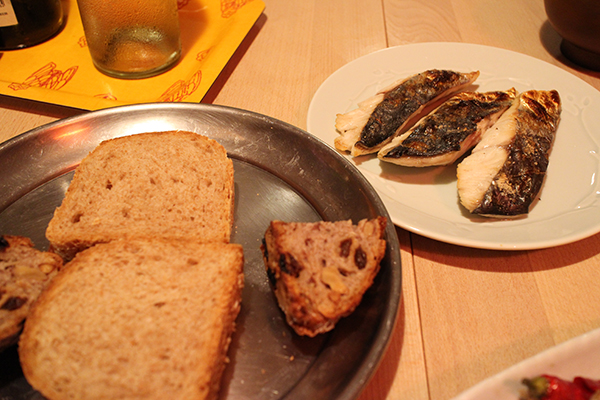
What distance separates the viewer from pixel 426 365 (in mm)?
1176

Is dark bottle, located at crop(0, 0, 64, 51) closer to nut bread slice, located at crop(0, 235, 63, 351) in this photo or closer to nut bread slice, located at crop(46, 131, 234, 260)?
nut bread slice, located at crop(46, 131, 234, 260)

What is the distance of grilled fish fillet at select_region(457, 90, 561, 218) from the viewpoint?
143 centimetres

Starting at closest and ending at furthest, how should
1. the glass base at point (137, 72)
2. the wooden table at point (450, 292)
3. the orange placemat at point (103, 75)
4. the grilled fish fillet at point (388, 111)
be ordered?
the wooden table at point (450, 292), the grilled fish fillet at point (388, 111), the orange placemat at point (103, 75), the glass base at point (137, 72)

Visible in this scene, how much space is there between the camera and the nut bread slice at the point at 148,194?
1.26 meters

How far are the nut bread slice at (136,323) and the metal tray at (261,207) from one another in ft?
0.35

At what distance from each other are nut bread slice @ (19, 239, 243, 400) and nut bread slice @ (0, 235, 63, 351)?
0.04m

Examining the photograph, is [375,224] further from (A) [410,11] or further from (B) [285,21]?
(A) [410,11]

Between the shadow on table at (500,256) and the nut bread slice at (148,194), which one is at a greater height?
the nut bread slice at (148,194)

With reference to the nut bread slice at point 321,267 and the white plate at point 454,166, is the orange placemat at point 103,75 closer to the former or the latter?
the white plate at point 454,166

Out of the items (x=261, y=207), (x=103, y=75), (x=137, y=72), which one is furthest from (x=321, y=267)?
(x=103, y=75)

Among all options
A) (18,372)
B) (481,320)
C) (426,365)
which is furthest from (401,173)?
(18,372)

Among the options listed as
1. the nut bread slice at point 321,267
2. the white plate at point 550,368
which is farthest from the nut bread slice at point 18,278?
the white plate at point 550,368

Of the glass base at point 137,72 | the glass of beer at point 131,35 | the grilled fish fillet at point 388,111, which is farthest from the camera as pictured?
the glass base at point 137,72

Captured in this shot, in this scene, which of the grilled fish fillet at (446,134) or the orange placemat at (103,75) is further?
the orange placemat at (103,75)
